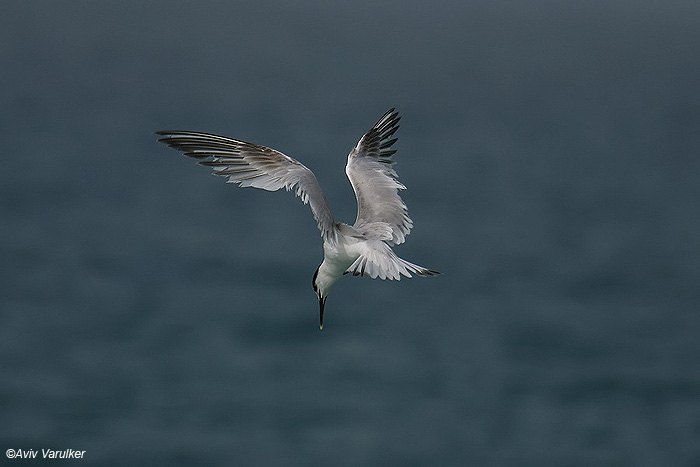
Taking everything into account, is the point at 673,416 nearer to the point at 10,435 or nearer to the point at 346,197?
the point at 346,197

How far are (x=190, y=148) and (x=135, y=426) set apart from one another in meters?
7.80

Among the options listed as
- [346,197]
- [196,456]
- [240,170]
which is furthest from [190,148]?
[346,197]

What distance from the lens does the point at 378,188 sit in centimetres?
825

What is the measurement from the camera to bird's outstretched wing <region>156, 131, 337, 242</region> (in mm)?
7238

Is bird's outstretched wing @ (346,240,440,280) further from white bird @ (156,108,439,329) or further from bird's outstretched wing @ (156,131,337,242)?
bird's outstretched wing @ (156,131,337,242)

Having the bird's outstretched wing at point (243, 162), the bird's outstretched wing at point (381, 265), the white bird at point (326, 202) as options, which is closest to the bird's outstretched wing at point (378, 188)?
the white bird at point (326, 202)

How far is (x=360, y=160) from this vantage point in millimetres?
8594

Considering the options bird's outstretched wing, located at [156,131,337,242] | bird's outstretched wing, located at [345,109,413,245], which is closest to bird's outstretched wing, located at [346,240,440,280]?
bird's outstretched wing, located at [345,109,413,245]

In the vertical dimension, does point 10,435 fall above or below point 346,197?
below

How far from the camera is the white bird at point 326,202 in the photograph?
6.89 m

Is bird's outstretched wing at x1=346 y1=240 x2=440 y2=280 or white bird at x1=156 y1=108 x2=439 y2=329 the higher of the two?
white bird at x1=156 y1=108 x2=439 y2=329

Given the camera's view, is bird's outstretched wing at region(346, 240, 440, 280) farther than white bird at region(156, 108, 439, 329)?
No

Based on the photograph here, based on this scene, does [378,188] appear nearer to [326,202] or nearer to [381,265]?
[326,202]

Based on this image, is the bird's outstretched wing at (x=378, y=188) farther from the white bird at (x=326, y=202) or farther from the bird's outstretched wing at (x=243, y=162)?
the bird's outstretched wing at (x=243, y=162)
